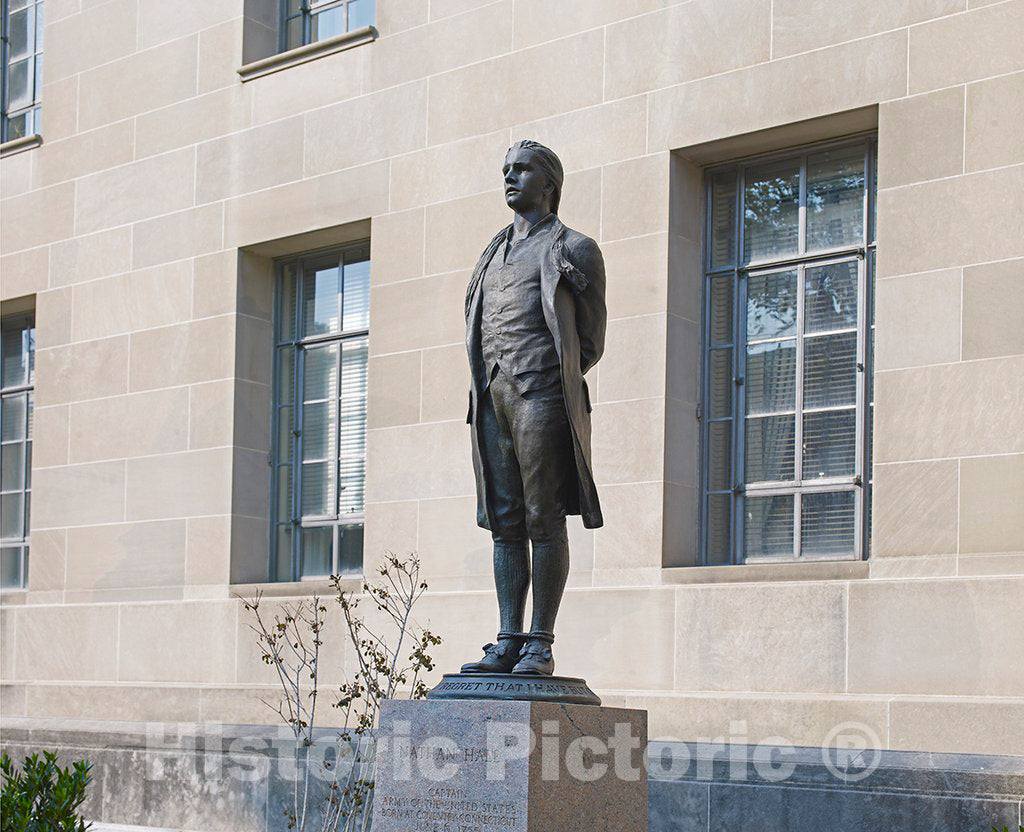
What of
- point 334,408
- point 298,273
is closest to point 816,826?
point 334,408

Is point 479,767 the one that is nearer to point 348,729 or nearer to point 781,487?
point 781,487

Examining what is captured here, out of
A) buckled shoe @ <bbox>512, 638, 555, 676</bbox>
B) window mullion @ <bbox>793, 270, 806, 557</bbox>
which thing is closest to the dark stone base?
buckled shoe @ <bbox>512, 638, 555, 676</bbox>

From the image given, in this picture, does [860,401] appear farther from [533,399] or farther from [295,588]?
[295,588]

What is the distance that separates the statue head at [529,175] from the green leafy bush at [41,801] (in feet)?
11.8

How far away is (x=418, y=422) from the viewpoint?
13.3 meters

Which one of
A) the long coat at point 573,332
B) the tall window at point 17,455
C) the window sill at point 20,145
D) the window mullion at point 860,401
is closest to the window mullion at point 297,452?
the tall window at point 17,455

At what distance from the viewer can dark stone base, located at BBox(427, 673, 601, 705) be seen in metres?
7.70

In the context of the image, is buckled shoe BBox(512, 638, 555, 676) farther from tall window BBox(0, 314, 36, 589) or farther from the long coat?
tall window BBox(0, 314, 36, 589)

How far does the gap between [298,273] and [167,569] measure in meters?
2.87

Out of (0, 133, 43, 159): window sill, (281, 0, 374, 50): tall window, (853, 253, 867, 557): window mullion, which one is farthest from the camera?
(0, 133, 43, 159): window sill

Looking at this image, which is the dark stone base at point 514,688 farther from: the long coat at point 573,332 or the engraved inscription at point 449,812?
the long coat at point 573,332

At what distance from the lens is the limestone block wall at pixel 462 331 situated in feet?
34.1

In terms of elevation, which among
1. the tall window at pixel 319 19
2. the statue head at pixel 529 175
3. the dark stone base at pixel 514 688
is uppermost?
the tall window at pixel 319 19

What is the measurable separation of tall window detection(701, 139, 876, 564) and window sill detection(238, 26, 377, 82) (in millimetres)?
3629
